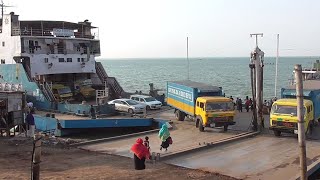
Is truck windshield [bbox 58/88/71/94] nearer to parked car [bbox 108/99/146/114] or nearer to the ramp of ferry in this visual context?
parked car [bbox 108/99/146/114]

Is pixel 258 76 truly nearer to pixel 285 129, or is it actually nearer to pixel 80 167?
pixel 285 129

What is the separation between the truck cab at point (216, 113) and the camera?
21062 millimetres

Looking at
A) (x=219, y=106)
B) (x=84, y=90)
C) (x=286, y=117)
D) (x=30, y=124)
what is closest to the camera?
(x=286, y=117)

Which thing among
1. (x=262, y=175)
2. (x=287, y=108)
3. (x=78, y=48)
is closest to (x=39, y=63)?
(x=78, y=48)

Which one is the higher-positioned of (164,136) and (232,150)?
(164,136)

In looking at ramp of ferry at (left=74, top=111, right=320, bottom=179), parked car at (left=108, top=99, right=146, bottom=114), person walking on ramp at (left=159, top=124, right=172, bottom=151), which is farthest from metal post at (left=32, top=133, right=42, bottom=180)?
parked car at (left=108, top=99, right=146, bottom=114)

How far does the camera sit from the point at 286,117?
63.7ft

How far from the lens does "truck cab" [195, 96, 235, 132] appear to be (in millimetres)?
21062

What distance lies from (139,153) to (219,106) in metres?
9.17

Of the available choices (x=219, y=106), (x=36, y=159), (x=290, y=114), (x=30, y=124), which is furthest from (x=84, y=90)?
(x=36, y=159)

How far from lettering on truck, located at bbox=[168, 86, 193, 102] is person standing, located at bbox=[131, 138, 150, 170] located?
34.2 ft

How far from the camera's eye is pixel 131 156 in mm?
16156

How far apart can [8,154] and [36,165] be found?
7079 mm

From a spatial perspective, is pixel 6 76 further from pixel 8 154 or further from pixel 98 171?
pixel 98 171
